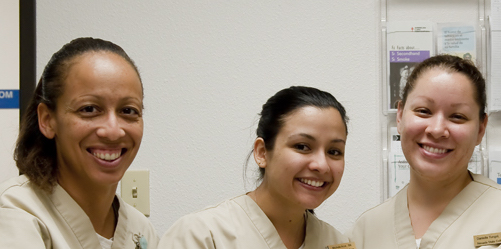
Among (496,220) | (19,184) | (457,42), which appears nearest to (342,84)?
(457,42)

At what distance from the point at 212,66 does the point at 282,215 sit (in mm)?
783

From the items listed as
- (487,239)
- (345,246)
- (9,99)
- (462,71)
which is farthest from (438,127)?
(9,99)

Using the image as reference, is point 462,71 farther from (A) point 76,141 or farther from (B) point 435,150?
(A) point 76,141

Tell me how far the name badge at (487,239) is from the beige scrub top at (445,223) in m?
0.01

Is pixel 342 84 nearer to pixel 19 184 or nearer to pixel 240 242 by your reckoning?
pixel 240 242

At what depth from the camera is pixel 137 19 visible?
2.04 m

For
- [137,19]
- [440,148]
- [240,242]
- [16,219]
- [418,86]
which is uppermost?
[137,19]

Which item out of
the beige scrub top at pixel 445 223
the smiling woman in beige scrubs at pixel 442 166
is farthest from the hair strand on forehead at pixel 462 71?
the beige scrub top at pixel 445 223

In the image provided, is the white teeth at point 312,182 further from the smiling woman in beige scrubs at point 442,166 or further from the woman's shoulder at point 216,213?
the smiling woman in beige scrubs at point 442,166

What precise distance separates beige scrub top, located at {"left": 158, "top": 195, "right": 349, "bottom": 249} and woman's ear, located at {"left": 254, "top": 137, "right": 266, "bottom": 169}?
119 millimetres

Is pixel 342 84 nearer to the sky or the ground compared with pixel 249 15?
nearer to the ground

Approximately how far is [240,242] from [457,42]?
1.21m

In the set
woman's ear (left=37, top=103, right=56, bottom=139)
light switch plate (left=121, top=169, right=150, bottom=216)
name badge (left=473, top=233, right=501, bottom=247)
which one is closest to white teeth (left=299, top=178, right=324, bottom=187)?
name badge (left=473, top=233, right=501, bottom=247)

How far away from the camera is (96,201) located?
1.38m
